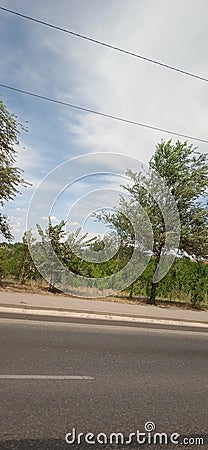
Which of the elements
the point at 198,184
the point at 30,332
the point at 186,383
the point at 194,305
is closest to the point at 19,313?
the point at 30,332

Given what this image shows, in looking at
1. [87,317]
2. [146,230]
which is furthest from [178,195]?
[87,317]

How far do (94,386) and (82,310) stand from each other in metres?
5.77

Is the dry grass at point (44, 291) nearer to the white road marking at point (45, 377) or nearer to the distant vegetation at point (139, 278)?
the distant vegetation at point (139, 278)

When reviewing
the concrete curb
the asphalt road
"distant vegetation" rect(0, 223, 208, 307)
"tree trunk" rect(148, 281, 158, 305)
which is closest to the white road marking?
the asphalt road

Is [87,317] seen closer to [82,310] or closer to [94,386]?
[82,310]

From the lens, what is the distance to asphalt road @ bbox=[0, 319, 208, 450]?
12.3ft

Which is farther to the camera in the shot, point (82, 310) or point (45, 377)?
point (82, 310)

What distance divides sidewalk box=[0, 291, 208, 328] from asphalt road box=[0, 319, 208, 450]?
1.70 metres

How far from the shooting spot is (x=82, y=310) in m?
10.7

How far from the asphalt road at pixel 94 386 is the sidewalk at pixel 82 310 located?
5.59ft

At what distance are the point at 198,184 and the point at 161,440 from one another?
1136 cm

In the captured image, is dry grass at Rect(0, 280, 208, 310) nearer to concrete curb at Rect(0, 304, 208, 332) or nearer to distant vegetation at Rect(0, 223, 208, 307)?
distant vegetation at Rect(0, 223, 208, 307)

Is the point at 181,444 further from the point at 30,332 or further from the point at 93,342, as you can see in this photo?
the point at 30,332

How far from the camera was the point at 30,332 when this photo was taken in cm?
756
